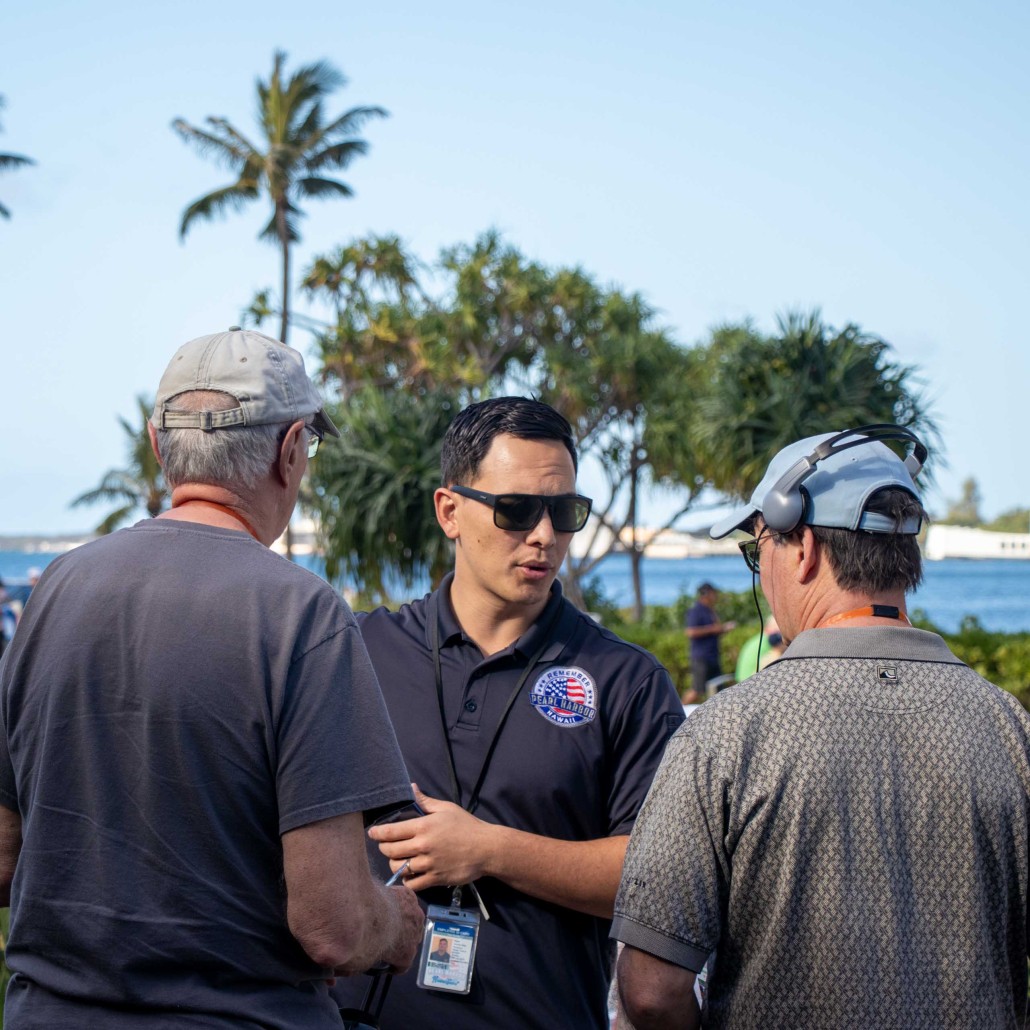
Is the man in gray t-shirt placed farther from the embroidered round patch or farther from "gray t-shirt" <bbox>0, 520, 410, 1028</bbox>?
the embroidered round patch

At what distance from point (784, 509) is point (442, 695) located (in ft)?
3.38

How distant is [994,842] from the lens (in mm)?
1960

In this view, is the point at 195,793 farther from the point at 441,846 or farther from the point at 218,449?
the point at 441,846

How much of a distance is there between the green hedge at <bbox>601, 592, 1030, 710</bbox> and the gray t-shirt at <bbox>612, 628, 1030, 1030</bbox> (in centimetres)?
561

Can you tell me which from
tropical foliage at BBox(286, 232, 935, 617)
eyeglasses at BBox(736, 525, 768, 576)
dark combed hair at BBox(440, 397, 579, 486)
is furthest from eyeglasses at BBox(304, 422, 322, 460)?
tropical foliage at BBox(286, 232, 935, 617)

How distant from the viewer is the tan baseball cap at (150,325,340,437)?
1987mm

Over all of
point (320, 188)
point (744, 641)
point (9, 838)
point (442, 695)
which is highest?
point (320, 188)

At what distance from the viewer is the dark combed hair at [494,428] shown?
300 cm

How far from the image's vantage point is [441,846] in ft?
8.02

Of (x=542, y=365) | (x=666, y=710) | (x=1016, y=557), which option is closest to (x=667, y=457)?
(x=542, y=365)

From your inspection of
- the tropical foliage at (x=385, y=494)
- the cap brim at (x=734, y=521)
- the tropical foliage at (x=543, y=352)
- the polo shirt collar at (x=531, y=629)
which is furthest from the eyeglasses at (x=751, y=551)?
the tropical foliage at (x=543, y=352)

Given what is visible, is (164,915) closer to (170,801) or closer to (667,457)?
(170,801)

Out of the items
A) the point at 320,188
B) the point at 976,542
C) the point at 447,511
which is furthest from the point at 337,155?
the point at 976,542

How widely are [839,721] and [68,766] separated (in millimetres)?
1240
